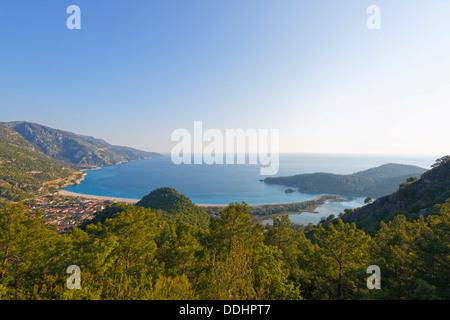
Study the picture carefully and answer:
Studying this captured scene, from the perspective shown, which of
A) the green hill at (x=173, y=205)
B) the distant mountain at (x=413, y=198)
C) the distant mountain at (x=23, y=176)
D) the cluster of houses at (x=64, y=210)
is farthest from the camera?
the distant mountain at (x=23, y=176)

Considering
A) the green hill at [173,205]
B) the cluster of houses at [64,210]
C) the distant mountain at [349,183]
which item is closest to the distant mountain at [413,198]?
the green hill at [173,205]

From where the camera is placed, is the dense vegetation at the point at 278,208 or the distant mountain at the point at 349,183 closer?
the dense vegetation at the point at 278,208

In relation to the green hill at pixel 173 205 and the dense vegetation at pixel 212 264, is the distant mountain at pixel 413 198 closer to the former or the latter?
the dense vegetation at pixel 212 264

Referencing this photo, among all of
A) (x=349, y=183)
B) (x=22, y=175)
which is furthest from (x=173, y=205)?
(x=349, y=183)

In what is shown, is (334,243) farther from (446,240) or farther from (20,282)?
(20,282)

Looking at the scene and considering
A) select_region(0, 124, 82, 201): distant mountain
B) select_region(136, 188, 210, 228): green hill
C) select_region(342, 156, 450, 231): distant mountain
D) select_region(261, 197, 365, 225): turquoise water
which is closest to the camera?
select_region(342, 156, 450, 231): distant mountain

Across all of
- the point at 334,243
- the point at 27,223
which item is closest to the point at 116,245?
the point at 27,223

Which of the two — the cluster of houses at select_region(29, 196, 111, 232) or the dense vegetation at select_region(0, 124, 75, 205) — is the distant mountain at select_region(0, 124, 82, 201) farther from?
the cluster of houses at select_region(29, 196, 111, 232)

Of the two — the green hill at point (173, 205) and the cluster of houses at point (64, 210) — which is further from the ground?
the green hill at point (173, 205)

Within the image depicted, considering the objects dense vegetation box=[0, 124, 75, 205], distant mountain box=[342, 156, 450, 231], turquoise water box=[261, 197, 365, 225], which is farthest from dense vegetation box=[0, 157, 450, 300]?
dense vegetation box=[0, 124, 75, 205]
